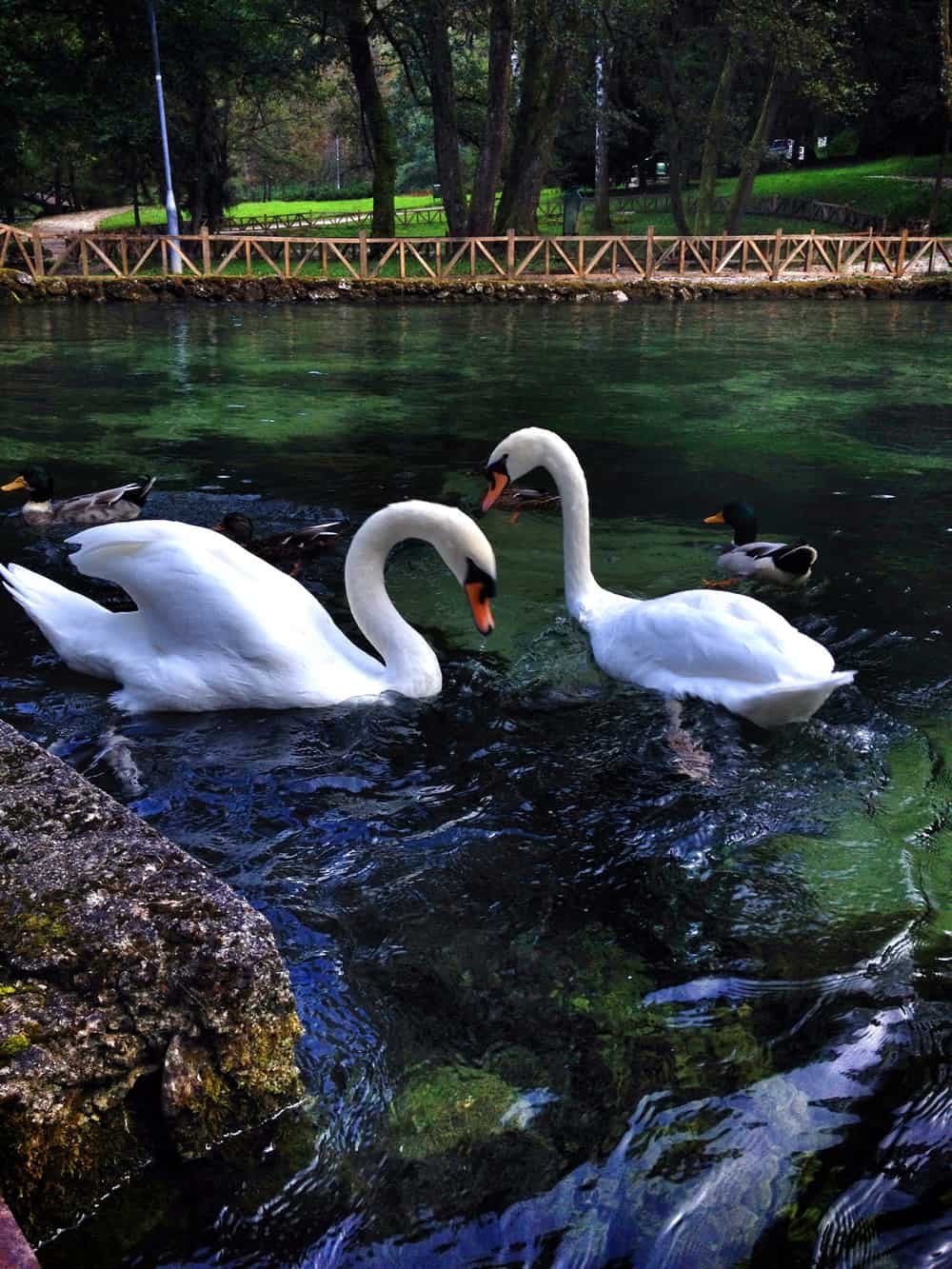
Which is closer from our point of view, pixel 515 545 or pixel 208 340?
pixel 515 545

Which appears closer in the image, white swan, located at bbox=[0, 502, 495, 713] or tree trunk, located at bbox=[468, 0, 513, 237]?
white swan, located at bbox=[0, 502, 495, 713]

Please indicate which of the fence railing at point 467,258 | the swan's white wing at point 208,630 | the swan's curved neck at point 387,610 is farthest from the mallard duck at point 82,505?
the fence railing at point 467,258

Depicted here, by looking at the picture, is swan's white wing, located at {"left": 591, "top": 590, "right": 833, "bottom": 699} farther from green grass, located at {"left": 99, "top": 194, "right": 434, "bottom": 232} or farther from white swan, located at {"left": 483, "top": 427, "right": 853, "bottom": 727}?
green grass, located at {"left": 99, "top": 194, "right": 434, "bottom": 232}

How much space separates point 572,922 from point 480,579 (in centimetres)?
193

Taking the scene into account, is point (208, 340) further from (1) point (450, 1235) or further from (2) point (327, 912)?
(1) point (450, 1235)

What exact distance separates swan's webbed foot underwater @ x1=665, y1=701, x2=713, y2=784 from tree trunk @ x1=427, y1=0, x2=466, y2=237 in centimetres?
2673

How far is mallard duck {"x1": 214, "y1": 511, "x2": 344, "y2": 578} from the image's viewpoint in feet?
23.9

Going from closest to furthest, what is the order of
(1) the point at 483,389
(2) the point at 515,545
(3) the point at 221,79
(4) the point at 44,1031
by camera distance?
(4) the point at 44,1031, (2) the point at 515,545, (1) the point at 483,389, (3) the point at 221,79

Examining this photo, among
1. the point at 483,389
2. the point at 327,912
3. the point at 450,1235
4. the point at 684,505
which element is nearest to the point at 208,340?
the point at 483,389

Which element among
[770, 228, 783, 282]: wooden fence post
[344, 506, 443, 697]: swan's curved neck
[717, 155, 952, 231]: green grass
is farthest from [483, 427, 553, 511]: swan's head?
[717, 155, 952, 231]: green grass

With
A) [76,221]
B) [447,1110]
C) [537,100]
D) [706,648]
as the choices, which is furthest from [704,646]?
[76,221]

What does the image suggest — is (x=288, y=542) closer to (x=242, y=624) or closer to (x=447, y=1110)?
(x=242, y=624)

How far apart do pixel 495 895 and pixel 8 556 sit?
511cm

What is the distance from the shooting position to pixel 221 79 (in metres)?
35.7
